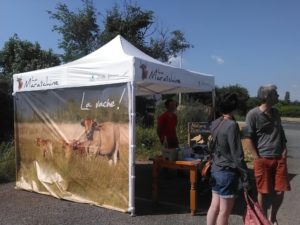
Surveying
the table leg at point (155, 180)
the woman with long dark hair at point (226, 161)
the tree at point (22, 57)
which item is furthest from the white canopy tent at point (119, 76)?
the tree at point (22, 57)

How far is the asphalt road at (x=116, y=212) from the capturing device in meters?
6.48

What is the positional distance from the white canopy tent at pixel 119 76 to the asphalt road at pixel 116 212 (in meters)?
0.41

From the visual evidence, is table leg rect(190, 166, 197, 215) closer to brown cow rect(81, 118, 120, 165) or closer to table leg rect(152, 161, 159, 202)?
table leg rect(152, 161, 159, 202)

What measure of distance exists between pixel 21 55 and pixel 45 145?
60.3 feet

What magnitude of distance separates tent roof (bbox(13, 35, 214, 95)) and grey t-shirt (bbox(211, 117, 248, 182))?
2.25 m

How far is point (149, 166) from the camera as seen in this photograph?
11.7m

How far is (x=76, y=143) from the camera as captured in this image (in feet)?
24.9

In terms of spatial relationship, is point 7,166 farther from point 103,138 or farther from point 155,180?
point 155,180

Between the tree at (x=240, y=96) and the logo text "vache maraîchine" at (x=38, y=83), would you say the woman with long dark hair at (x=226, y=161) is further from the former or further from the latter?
the logo text "vache maraîchine" at (x=38, y=83)

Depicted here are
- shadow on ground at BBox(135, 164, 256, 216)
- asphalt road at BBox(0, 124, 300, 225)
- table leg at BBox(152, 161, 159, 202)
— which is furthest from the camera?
table leg at BBox(152, 161, 159, 202)

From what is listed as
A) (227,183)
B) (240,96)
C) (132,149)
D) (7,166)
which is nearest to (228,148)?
(227,183)

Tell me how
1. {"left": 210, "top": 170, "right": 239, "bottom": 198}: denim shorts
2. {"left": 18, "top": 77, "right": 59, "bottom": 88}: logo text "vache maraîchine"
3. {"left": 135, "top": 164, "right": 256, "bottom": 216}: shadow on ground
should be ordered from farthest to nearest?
{"left": 18, "top": 77, "right": 59, "bottom": 88}: logo text "vache maraîchine", {"left": 135, "top": 164, "right": 256, "bottom": 216}: shadow on ground, {"left": 210, "top": 170, "right": 239, "bottom": 198}: denim shorts

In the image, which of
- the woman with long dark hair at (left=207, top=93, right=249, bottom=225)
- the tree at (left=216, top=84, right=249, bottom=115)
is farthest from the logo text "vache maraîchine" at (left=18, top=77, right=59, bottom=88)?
the woman with long dark hair at (left=207, top=93, right=249, bottom=225)

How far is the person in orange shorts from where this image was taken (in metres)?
5.39
